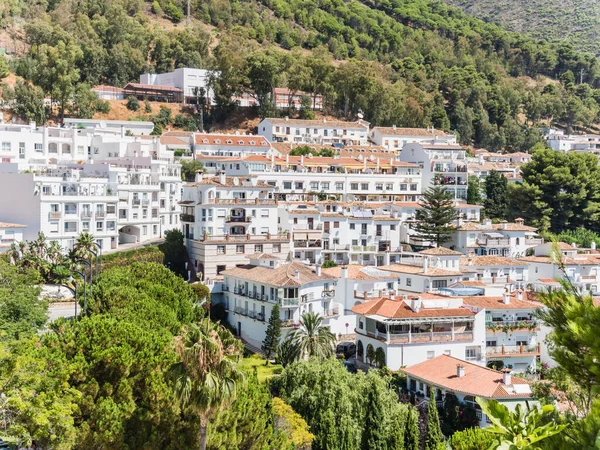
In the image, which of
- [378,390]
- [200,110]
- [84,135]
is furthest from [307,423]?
[200,110]

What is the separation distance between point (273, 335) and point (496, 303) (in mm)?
13131

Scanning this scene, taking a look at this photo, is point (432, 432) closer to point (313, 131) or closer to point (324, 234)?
point (324, 234)

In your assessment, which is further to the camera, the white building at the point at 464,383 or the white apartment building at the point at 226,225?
the white apartment building at the point at 226,225

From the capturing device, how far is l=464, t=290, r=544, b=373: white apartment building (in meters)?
42.0

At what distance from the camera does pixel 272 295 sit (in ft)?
145

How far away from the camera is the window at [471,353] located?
41125mm

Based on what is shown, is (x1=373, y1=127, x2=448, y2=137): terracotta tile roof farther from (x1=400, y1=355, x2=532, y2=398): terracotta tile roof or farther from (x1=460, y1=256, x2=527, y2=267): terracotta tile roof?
(x1=400, y1=355, x2=532, y2=398): terracotta tile roof

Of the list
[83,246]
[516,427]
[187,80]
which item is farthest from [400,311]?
[187,80]

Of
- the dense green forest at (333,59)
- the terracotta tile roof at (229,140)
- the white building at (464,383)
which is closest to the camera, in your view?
the white building at (464,383)

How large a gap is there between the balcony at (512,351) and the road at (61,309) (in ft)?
74.2

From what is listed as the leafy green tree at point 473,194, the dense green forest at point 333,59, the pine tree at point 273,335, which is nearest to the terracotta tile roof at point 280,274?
the pine tree at point 273,335

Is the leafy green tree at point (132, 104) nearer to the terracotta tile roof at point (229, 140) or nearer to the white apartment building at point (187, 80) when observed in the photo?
the white apartment building at point (187, 80)

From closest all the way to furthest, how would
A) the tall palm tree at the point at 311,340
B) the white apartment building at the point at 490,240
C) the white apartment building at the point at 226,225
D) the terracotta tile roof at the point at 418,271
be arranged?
the tall palm tree at the point at 311,340
the terracotta tile roof at the point at 418,271
the white apartment building at the point at 226,225
the white apartment building at the point at 490,240

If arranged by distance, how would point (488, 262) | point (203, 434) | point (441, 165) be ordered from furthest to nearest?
point (441, 165)
point (488, 262)
point (203, 434)
